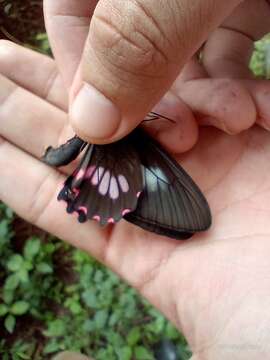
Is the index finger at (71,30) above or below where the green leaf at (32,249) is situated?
above

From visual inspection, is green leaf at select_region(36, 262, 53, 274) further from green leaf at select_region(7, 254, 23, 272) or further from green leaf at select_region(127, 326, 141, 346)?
green leaf at select_region(127, 326, 141, 346)

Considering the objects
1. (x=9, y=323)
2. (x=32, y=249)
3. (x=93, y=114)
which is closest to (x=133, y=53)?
(x=93, y=114)

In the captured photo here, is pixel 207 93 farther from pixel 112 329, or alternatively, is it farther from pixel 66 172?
pixel 112 329

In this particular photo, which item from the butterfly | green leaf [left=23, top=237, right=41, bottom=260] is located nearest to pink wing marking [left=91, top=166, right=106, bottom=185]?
the butterfly

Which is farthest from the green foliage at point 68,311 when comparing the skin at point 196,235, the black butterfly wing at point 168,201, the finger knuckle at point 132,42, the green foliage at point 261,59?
the finger knuckle at point 132,42

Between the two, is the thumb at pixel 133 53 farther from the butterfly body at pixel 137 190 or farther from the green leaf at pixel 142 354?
the green leaf at pixel 142 354

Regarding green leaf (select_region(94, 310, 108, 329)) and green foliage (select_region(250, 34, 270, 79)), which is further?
green foliage (select_region(250, 34, 270, 79))

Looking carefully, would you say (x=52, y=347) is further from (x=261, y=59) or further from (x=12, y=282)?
(x=261, y=59)
